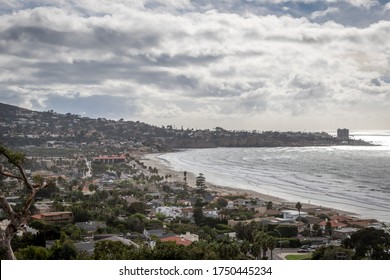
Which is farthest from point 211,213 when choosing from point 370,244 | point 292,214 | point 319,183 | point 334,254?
point 319,183

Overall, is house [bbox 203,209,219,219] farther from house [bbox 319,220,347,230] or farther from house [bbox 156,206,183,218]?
house [bbox 319,220,347,230]

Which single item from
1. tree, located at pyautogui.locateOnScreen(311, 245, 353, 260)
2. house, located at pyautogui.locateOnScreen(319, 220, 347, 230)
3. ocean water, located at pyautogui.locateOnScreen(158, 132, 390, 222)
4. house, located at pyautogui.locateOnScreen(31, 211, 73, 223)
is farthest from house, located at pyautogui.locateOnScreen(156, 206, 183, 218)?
tree, located at pyautogui.locateOnScreen(311, 245, 353, 260)

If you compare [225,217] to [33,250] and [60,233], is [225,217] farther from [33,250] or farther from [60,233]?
[33,250]

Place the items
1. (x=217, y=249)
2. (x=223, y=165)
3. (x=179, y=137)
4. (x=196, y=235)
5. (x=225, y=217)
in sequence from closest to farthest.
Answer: (x=217, y=249), (x=196, y=235), (x=225, y=217), (x=223, y=165), (x=179, y=137)

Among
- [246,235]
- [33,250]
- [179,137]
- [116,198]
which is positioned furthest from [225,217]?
[179,137]

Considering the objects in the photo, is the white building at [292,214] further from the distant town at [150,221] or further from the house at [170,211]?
the house at [170,211]

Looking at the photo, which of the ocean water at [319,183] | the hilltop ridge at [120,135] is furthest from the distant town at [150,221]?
the hilltop ridge at [120,135]
